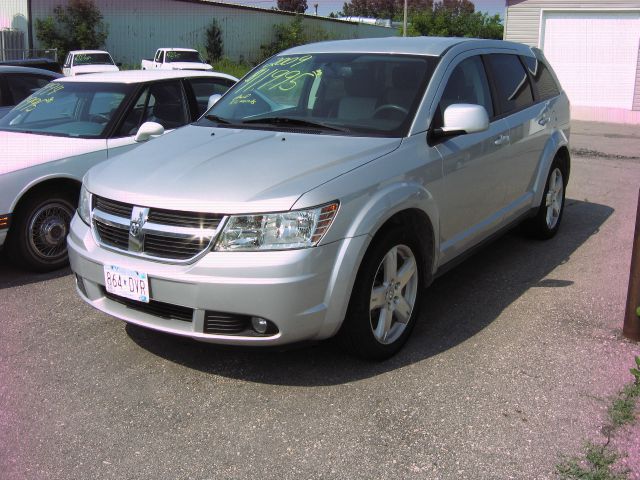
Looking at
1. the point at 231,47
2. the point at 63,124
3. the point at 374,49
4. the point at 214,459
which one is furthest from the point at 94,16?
the point at 214,459

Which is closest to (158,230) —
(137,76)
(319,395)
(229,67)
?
(319,395)

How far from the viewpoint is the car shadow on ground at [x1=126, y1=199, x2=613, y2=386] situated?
383 cm

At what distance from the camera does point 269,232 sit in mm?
3303

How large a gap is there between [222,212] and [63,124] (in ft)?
11.5

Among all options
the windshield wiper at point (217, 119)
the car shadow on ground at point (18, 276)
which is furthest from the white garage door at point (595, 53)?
the car shadow on ground at point (18, 276)

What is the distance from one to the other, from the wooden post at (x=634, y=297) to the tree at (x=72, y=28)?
3083 cm

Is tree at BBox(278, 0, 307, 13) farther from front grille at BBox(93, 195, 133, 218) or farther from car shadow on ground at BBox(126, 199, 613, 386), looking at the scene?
front grille at BBox(93, 195, 133, 218)

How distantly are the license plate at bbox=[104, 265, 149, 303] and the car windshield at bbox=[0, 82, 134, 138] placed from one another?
8.86 ft

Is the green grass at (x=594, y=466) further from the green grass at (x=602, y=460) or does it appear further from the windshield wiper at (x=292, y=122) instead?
the windshield wiper at (x=292, y=122)

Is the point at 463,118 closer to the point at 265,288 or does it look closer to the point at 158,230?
the point at 265,288

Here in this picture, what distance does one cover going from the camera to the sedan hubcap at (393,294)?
3.79 m

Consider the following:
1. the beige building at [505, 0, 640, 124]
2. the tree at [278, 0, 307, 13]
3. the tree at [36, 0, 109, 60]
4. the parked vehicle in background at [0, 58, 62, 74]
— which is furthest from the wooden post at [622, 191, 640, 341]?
the tree at [278, 0, 307, 13]

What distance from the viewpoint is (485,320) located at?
4535 mm

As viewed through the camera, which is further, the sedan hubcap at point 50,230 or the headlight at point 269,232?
the sedan hubcap at point 50,230
